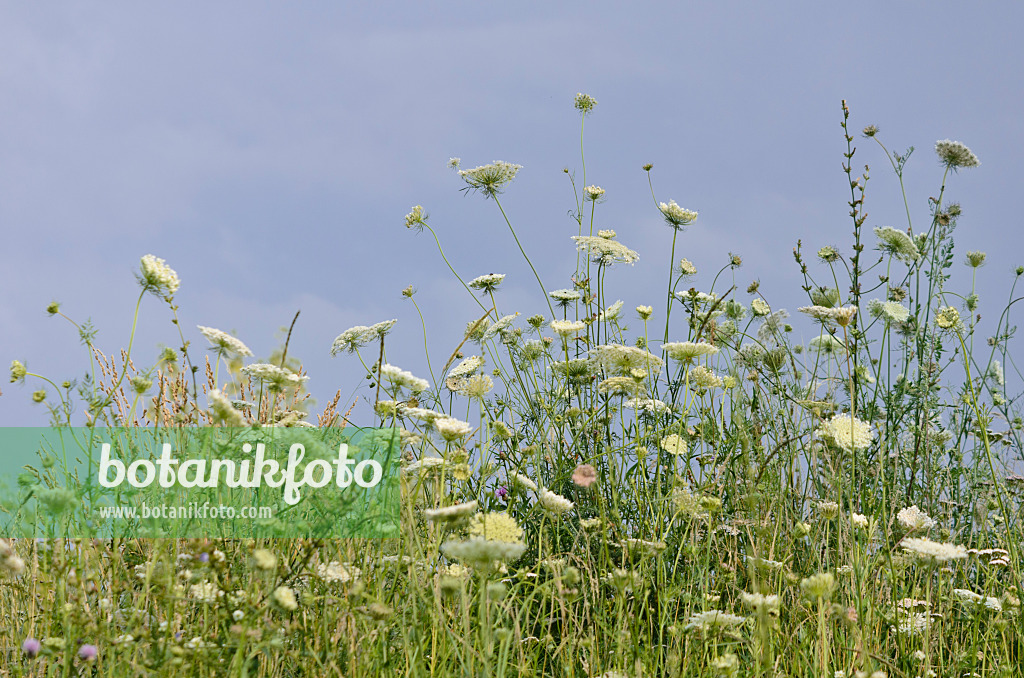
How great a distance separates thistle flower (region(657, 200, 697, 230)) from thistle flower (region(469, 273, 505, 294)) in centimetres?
91

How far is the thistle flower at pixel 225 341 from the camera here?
2.83 m

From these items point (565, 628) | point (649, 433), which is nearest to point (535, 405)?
point (649, 433)

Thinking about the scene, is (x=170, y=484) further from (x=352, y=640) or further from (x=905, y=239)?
(x=905, y=239)

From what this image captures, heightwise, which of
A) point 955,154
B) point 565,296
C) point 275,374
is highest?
point 955,154

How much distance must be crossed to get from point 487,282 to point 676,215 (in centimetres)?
102

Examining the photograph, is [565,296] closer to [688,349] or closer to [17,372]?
[688,349]

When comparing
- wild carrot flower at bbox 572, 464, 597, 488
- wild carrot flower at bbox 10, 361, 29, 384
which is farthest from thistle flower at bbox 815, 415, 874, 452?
wild carrot flower at bbox 10, 361, 29, 384

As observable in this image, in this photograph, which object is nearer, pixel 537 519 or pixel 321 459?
pixel 321 459

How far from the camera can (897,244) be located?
14.3ft

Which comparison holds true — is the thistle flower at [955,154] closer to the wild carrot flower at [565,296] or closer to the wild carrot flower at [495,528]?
the wild carrot flower at [565,296]

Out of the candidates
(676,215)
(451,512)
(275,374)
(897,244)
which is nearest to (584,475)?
(451,512)

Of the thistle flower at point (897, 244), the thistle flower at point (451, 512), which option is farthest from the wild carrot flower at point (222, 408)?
the thistle flower at point (897, 244)

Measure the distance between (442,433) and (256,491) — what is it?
115cm

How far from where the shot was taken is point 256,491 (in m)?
3.26
